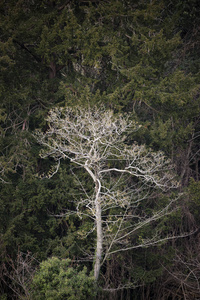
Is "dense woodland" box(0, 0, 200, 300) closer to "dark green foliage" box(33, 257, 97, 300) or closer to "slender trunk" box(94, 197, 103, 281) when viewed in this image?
"slender trunk" box(94, 197, 103, 281)

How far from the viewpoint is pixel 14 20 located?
26.7 feet

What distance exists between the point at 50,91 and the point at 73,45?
1.68m

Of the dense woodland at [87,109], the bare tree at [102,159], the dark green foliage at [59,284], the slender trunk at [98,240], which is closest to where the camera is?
the dark green foliage at [59,284]

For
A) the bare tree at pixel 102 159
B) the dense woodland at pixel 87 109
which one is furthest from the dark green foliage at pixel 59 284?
the dense woodland at pixel 87 109

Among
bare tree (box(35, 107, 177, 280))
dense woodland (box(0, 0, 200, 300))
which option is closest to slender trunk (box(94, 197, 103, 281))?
bare tree (box(35, 107, 177, 280))

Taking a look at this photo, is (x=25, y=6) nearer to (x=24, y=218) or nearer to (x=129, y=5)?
(x=129, y=5)

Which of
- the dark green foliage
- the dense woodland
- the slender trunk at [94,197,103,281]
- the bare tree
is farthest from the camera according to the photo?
the dense woodland

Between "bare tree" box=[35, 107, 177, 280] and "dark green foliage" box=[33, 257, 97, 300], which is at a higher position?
"bare tree" box=[35, 107, 177, 280]

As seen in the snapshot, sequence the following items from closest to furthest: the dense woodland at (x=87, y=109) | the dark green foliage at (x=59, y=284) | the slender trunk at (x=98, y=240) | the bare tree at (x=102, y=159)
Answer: the dark green foliage at (x=59, y=284)
the bare tree at (x=102, y=159)
the slender trunk at (x=98, y=240)
the dense woodland at (x=87, y=109)

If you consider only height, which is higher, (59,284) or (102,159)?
(102,159)

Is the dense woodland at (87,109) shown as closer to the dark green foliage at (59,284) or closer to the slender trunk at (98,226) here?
the slender trunk at (98,226)

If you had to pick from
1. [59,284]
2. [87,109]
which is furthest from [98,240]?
[87,109]

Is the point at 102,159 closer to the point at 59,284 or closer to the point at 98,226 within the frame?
the point at 98,226

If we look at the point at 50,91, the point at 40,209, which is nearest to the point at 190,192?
the point at 40,209
